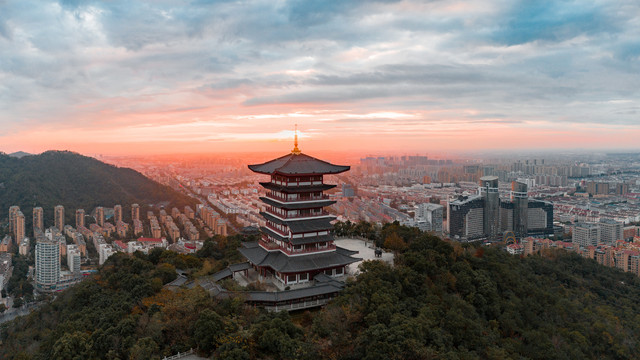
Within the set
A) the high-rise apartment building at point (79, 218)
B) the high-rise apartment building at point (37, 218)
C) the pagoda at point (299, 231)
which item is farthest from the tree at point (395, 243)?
the high-rise apartment building at point (37, 218)

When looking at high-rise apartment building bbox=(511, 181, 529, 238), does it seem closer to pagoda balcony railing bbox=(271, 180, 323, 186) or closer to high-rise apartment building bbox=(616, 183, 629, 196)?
pagoda balcony railing bbox=(271, 180, 323, 186)

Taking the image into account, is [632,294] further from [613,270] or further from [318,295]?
[318,295]

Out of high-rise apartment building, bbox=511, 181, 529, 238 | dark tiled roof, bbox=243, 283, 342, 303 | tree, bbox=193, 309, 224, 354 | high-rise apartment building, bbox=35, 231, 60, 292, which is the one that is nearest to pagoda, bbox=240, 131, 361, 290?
dark tiled roof, bbox=243, 283, 342, 303

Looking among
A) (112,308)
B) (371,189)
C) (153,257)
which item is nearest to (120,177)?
(371,189)

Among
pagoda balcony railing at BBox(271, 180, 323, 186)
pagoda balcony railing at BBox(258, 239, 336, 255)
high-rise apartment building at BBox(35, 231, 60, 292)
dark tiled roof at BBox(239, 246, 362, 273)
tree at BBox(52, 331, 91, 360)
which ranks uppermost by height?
pagoda balcony railing at BBox(271, 180, 323, 186)

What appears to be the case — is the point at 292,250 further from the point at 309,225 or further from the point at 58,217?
the point at 58,217

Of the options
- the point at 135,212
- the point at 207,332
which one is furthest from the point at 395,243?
the point at 135,212
